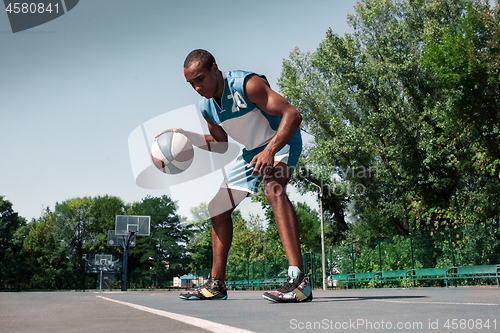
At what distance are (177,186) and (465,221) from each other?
16.4m

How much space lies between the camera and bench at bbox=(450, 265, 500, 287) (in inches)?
493

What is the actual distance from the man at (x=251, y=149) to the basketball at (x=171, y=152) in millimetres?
383

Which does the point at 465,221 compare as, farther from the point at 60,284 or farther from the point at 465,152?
the point at 60,284

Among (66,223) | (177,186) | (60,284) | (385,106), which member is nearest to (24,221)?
(66,223)

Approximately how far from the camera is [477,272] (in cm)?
1309

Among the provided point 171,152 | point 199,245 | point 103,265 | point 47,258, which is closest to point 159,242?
point 199,245

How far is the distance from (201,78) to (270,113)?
68 cm

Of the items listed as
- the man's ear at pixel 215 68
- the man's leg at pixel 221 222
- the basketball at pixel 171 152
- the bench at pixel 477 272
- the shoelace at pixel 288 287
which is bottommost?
the bench at pixel 477 272

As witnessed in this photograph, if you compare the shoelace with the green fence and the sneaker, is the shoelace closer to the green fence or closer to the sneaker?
the sneaker

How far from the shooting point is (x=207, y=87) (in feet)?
12.7

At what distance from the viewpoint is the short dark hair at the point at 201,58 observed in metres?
3.84

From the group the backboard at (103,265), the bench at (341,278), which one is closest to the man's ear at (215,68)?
the bench at (341,278)

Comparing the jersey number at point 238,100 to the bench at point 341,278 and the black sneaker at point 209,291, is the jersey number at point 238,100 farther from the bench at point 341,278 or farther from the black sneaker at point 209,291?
the bench at point 341,278

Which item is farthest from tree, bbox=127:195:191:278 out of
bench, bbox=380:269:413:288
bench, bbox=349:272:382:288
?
bench, bbox=380:269:413:288
